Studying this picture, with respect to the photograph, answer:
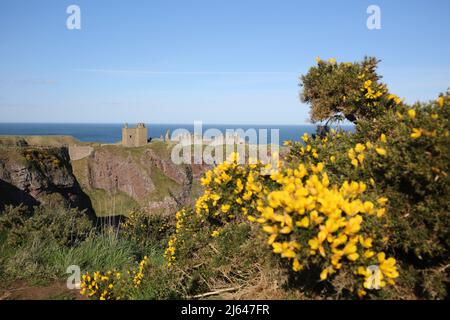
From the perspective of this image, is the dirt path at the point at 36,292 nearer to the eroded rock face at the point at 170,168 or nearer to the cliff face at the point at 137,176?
the cliff face at the point at 137,176

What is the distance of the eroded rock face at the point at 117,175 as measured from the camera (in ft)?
184

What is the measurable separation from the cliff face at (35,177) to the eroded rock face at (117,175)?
16.3 metres

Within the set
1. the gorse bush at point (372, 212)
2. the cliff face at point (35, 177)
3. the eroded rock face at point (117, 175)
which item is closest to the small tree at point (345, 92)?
the gorse bush at point (372, 212)

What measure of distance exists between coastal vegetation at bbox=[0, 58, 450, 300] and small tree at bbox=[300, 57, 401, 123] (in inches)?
0.9

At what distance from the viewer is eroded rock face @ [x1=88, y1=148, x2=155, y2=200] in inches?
2205

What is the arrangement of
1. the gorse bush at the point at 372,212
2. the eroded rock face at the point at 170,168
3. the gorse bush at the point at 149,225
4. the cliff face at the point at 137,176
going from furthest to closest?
1. the eroded rock face at the point at 170,168
2. the cliff face at the point at 137,176
3. the gorse bush at the point at 149,225
4. the gorse bush at the point at 372,212

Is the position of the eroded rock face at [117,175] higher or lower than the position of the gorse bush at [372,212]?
lower

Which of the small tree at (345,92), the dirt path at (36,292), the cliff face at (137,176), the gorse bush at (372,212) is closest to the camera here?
the gorse bush at (372,212)

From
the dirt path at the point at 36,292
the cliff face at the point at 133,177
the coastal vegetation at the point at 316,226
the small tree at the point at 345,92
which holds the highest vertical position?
the small tree at the point at 345,92

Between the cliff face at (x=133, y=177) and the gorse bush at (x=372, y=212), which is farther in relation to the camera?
the cliff face at (x=133, y=177)

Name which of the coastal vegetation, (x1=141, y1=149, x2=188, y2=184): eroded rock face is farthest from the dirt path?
(x1=141, y1=149, x2=188, y2=184): eroded rock face

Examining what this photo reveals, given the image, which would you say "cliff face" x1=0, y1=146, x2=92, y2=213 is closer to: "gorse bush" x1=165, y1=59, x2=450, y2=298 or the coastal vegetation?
the coastal vegetation

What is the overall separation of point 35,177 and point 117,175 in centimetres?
2524
